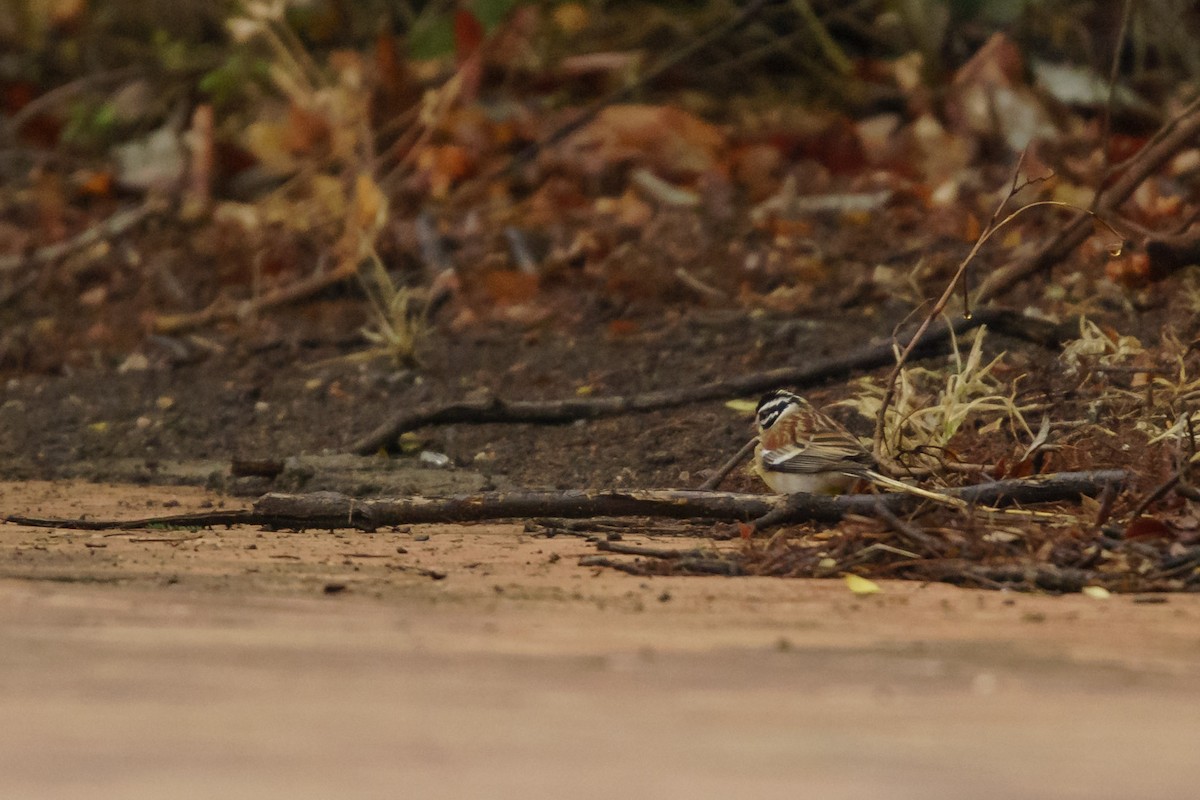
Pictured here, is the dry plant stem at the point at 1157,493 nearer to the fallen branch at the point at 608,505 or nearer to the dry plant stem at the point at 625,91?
the fallen branch at the point at 608,505

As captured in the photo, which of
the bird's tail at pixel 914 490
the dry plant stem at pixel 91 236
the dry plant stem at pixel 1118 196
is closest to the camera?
the bird's tail at pixel 914 490

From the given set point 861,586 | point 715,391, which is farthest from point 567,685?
point 715,391

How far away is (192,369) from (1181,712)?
191 inches

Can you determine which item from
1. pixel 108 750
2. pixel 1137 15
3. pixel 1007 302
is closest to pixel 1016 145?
pixel 1137 15

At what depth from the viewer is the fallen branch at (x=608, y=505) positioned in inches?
119

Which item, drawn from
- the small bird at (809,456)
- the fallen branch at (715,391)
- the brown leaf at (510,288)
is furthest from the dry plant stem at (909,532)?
the brown leaf at (510,288)

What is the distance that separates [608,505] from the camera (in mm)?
3102

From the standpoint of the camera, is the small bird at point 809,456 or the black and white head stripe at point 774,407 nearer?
the small bird at point 809,456

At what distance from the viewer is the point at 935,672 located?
6.37 feet

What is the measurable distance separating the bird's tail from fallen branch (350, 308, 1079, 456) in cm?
151

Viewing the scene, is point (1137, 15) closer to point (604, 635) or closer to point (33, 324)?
point (33, 324)

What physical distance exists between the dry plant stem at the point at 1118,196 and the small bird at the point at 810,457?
4.32 feet

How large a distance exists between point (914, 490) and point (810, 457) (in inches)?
15.0

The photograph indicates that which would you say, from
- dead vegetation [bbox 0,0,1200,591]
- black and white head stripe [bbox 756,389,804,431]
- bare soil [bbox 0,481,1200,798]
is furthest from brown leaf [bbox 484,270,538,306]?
bare soil [bbox 0,481,1200,798]
